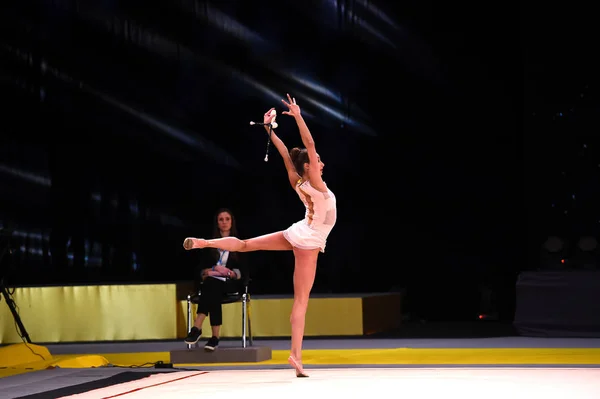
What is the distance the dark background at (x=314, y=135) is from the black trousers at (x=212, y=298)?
2.78 metres

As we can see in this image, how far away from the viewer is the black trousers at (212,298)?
719 centimetres

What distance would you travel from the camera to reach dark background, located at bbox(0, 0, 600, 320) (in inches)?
365

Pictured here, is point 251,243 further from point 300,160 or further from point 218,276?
point 218,276

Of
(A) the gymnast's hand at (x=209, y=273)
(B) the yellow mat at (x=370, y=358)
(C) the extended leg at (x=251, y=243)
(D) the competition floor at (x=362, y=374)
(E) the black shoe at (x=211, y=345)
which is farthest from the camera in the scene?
(A) the gymnast's hand at (x=209, y=273)

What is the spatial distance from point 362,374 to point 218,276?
194cm

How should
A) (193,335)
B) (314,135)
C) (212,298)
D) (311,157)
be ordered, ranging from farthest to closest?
(314,135)
(212,298)
(193,335)
(311,157)

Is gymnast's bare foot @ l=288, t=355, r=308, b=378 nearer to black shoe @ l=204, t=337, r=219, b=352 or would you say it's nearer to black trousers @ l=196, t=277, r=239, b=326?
black shoe @ l=204, t=337, r=219, b=352

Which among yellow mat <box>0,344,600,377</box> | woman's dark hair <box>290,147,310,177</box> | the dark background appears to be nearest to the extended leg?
woman's dark hair <box>290,147,310,177</box>

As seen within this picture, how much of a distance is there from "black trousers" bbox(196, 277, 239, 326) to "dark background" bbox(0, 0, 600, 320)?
2.78 meters

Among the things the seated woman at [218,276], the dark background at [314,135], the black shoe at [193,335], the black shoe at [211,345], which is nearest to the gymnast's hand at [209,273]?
the seated woman at [218,276]

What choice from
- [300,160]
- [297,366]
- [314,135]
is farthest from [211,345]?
[314,135]

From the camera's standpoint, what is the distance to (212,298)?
23.8 ft

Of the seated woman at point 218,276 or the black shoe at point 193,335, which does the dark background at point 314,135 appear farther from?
the black shoe at point 193,335

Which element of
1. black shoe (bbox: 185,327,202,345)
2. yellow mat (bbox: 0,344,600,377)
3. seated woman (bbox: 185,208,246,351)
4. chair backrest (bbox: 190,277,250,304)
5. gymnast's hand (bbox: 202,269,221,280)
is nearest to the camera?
yellow mat (bbox: 0,344,600,377)
